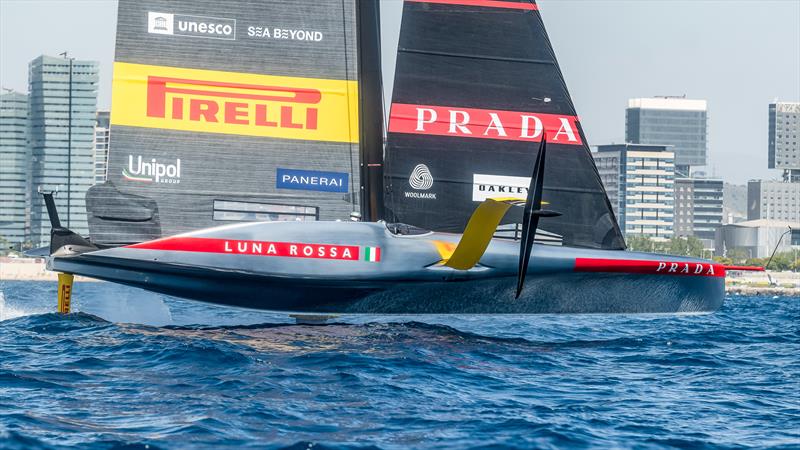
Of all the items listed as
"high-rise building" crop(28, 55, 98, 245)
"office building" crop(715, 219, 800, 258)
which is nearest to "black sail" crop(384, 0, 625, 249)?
"high-rise building" crop(28, 55, 98, 245)

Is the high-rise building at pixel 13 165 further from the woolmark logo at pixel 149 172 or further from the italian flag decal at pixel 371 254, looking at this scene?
the italian flag decal at pixel 371 254

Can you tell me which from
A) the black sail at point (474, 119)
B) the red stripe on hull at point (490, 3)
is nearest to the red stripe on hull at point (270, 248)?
the black sail at point (474, 119)

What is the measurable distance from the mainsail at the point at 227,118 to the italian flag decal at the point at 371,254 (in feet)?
4.41

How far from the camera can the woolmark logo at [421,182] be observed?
17203 millimetres

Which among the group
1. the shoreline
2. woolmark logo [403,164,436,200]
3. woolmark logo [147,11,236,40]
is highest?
woolmark logo [147,11,236,40]

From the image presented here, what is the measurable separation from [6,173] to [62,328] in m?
183

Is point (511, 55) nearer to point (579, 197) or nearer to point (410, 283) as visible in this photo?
point (579, 197)

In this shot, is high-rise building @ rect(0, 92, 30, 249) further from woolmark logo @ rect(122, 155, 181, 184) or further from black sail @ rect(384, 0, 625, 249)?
black sail @ rect(384, 0, 625, 249)

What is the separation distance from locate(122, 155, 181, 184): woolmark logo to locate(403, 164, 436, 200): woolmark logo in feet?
11.6

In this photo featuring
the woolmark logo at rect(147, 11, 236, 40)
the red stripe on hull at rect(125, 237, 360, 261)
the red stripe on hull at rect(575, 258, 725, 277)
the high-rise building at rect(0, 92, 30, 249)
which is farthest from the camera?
the high-rise building at rect(0, 92, 30, 249)

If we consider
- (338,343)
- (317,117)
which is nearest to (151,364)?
(338,343)

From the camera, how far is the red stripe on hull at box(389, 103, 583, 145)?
17.3 metres

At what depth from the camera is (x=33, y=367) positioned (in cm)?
1274

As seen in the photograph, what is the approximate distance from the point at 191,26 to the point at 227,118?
4.94 ft
